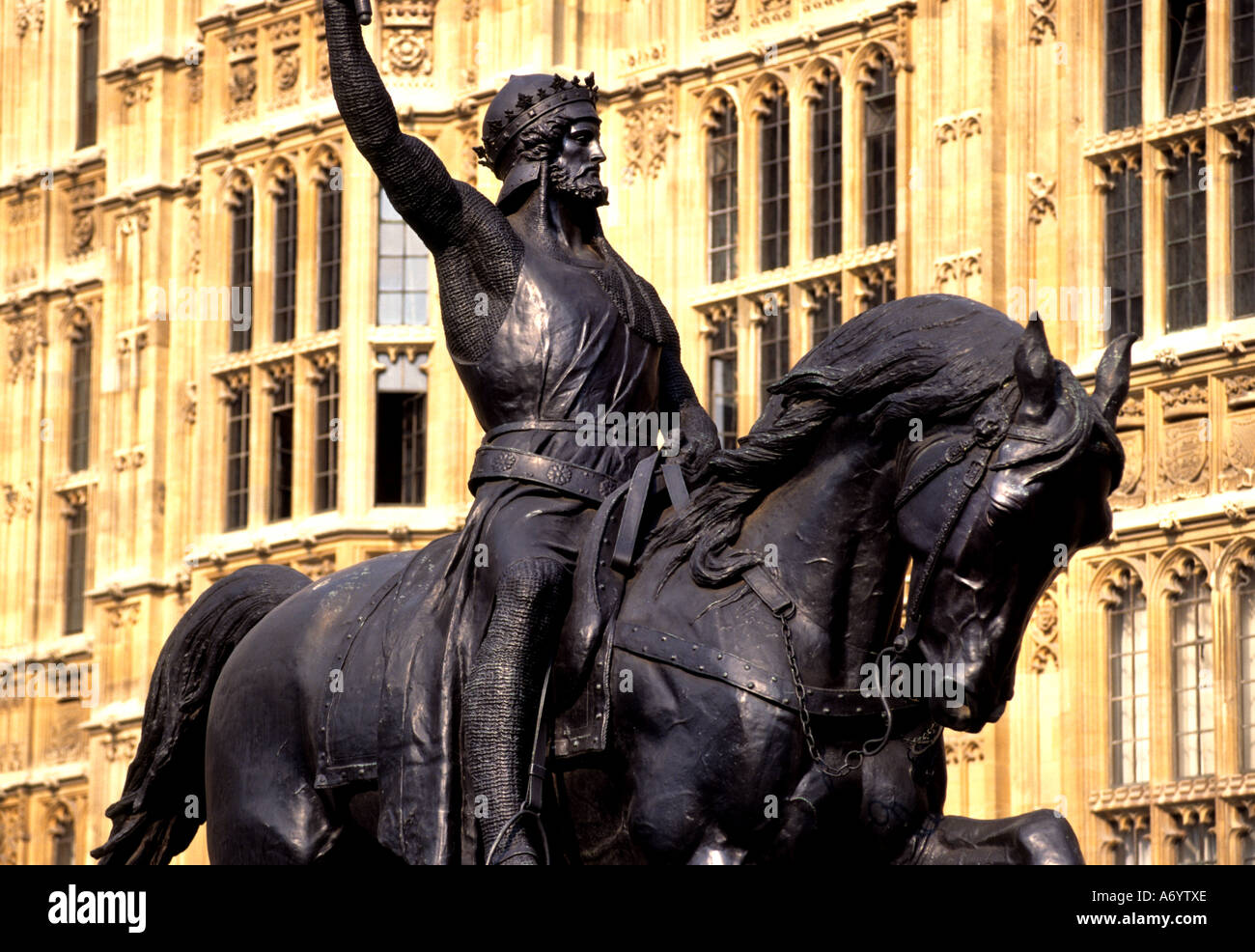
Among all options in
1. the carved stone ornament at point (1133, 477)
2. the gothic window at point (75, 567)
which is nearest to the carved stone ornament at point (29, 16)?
the gothic window at point (75, 567)

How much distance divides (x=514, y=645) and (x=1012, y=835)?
4.71 ft

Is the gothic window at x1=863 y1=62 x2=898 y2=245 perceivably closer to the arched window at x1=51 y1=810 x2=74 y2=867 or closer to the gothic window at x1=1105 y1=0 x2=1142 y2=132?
the gothic window at x1=1105 y1=0 x2=1142 y2=132

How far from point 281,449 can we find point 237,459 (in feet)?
2.09

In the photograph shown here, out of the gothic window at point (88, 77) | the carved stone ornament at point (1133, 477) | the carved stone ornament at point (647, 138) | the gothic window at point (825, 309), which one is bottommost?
the carved stone ornament at point (1133, 477)

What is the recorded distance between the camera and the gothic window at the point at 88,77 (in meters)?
38.6

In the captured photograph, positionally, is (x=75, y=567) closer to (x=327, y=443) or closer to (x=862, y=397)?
(x=327, y=443)

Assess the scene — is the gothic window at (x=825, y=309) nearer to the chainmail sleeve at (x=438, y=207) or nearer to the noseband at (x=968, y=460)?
the chainmail sleeve at (x=438, y=207)

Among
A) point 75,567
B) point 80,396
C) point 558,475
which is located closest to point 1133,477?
point 75,567

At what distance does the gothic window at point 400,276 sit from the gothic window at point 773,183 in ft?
12.9

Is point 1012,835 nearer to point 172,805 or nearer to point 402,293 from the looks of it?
point 172,805

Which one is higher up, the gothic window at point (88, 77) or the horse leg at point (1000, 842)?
the gothic window at point (88, 77)

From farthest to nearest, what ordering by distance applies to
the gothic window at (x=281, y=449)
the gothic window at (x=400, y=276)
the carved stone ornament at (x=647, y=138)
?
the gothic window at (x=281, y=449)
the gothic window at (x=400, y=276)
the carved stone ornament at (x=647, y=138)

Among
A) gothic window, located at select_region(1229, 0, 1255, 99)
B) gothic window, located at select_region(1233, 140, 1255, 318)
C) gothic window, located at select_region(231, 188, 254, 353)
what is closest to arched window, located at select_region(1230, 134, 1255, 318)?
gothic window, located at select_region(1233, 140, 1255, 318)
